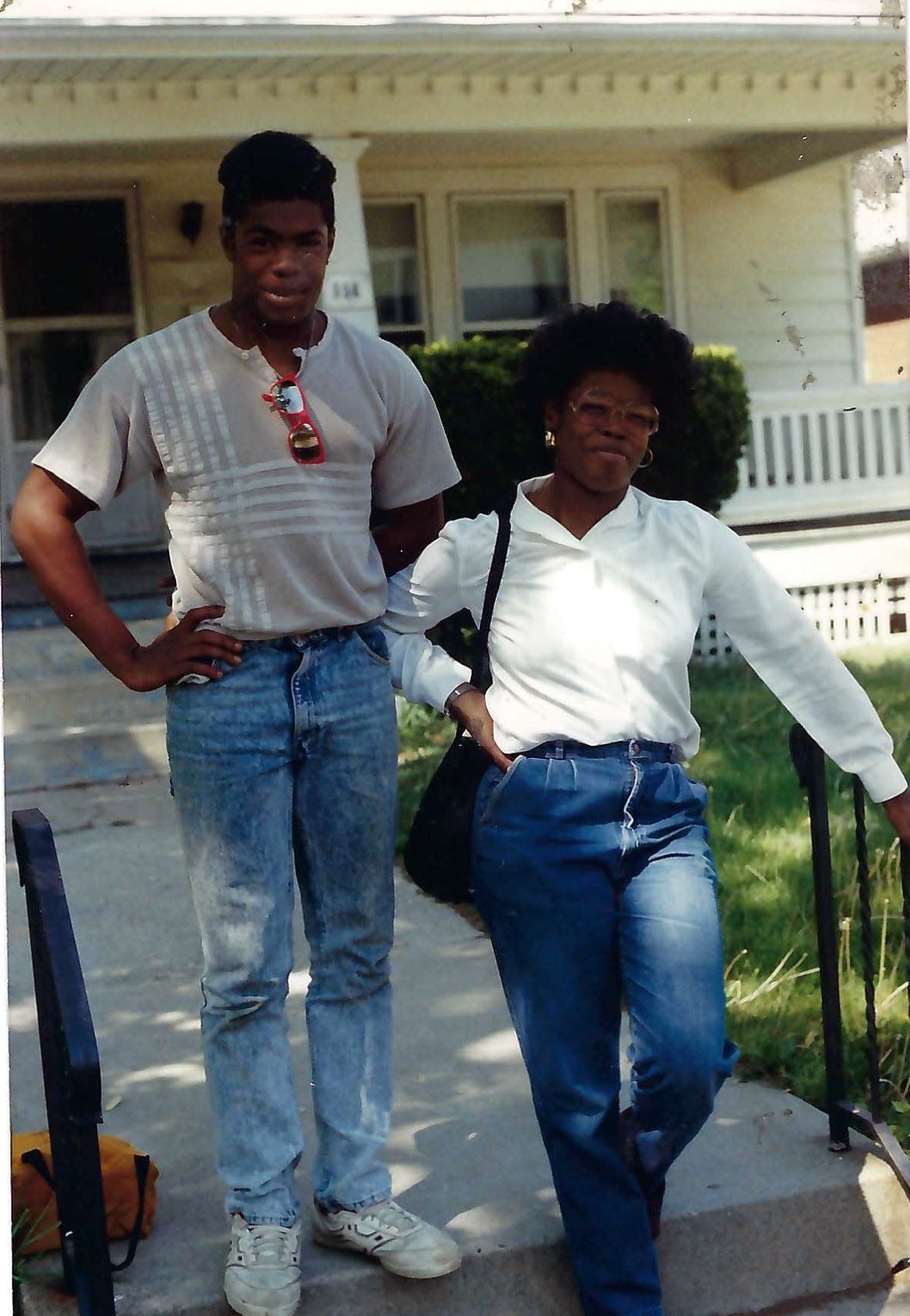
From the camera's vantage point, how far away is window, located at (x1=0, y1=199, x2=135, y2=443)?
11258mm

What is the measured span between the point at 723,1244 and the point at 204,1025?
1.11 m

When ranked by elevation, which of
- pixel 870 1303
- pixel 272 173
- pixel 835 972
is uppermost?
pixel 272 173

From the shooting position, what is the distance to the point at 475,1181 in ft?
10.7

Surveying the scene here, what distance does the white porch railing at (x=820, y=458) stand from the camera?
1102 cm

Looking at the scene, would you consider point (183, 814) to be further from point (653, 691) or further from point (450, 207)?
point (450, 207)

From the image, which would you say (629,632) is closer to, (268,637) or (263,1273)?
(268,637)

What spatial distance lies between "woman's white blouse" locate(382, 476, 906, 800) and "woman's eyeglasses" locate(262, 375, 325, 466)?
1.04ft

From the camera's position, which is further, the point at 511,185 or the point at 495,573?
the point at 511,185

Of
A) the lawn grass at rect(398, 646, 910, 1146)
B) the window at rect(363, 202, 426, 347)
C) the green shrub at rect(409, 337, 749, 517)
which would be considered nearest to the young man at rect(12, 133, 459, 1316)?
the lawn grass at rect(398, 646, 910, 1146)

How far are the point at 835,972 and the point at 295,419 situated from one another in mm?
1651

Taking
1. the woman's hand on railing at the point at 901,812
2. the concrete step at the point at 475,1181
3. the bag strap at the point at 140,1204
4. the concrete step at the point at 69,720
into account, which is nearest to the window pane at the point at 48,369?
the concrete step at the point at 69,720

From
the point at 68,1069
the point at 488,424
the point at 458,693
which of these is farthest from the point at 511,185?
the point at 68,1069

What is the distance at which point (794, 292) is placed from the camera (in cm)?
1273

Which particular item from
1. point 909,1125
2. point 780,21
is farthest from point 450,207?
point 909,1125
